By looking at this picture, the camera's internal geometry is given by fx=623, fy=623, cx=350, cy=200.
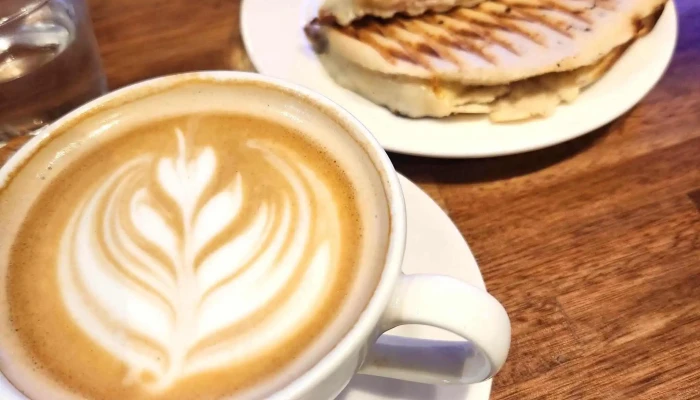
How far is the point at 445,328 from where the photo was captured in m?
0.53

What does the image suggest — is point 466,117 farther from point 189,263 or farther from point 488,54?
point 189,263

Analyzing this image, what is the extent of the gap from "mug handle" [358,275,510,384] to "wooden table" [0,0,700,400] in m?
0.15

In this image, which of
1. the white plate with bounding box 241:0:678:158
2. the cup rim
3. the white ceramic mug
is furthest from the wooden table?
the cup rim

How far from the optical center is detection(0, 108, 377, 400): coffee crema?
535 millimetres

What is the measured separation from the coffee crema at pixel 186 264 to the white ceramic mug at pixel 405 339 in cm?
3

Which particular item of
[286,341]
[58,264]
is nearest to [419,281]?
[286,341]

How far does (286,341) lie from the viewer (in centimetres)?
55

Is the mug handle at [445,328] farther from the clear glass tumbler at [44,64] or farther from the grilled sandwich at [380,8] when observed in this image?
the clear glass tumbler at [44,64]

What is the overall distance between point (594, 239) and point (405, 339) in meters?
0.37

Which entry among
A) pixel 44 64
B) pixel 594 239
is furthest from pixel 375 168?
pixel 44 64

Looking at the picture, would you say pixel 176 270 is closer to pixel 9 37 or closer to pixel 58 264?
pixel 58 264

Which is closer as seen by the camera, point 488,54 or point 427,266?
point 427,266

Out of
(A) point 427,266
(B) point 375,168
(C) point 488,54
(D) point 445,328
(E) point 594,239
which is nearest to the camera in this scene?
(D) point 445,328

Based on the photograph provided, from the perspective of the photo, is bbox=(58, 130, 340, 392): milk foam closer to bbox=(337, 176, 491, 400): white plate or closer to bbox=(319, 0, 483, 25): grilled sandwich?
bbox=(337, 176, 491, 400): white plate
